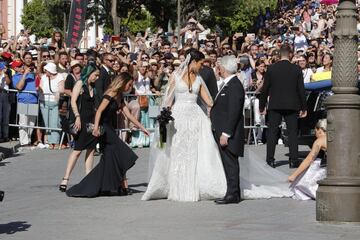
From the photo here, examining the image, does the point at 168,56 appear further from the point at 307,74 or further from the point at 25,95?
the point at 25,95

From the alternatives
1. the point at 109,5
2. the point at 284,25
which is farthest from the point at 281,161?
the point at 109,5

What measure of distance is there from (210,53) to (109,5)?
33.3 metres

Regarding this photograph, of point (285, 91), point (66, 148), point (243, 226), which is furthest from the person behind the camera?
point (66, 148)

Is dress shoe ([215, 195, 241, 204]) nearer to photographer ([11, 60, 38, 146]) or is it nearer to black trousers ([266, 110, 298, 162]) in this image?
black trousers ([266, 110, 298, 162])

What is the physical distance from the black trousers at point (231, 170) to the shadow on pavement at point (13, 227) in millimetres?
2937

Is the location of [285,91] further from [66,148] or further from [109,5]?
[109,5]

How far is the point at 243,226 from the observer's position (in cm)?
1218

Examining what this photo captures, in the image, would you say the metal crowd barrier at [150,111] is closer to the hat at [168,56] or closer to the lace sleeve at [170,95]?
the hat at [168,56]

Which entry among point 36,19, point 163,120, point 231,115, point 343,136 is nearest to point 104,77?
point 163,120

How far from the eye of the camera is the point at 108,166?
15680 millimetres

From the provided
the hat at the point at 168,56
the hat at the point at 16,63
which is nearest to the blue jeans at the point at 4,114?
the hat at the point at 16,63

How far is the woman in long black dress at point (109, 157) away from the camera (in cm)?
1557

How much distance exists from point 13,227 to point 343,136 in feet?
11.7

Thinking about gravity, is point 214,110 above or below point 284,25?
below
